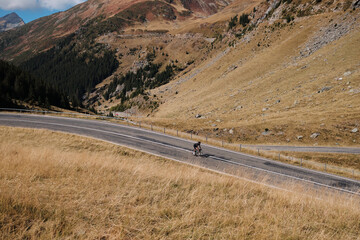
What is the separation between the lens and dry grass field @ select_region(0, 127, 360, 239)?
248 cm

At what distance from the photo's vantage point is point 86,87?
17425 centimetres

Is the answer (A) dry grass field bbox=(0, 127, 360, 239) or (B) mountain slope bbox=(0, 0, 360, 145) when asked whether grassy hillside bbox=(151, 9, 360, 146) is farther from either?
(A) dry grass field bbox=(0, 127, 360, 239)

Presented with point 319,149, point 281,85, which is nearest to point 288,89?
point 281,85

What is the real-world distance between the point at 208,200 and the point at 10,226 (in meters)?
3.09

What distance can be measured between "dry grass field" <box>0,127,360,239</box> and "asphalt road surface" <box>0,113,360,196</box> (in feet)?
22.4

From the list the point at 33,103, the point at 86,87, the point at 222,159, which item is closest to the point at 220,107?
the point at 222,159

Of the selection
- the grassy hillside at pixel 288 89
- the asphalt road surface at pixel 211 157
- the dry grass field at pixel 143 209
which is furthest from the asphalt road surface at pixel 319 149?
the dry grass field at pixel 143 209

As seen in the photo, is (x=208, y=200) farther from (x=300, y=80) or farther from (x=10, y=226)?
(x=300, y=80)

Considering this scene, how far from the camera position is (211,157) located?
56.3ft

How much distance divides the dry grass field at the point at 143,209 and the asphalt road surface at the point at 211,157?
269 inches

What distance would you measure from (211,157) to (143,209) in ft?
48.3

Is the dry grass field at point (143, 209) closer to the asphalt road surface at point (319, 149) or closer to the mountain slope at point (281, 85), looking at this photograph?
the asphalt road surface at point (319, 149)

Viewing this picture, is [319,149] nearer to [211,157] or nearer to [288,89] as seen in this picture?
[211,157]

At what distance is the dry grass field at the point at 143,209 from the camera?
2.48 m
